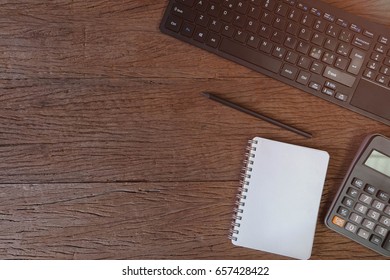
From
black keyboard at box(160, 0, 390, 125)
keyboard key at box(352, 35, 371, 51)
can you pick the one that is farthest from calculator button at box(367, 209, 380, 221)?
keyboard key at box(352, 35, 371, 51)

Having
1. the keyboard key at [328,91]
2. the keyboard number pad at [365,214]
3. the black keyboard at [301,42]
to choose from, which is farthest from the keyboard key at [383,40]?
the keyboard number pad at [365,214]

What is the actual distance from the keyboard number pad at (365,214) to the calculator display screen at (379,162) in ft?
0.09

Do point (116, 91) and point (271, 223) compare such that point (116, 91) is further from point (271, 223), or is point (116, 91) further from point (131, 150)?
point (271, 223)

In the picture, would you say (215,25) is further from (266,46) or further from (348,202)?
(348,202)

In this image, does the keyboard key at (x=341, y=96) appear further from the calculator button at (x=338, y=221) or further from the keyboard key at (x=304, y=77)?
the calculator button at (x=338, y=221)

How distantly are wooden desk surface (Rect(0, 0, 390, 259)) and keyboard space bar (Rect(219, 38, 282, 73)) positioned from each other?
0.02 meters

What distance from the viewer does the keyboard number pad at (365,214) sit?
2.53ft

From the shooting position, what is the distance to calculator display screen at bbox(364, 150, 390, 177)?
30.7 inches

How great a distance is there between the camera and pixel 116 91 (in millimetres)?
813

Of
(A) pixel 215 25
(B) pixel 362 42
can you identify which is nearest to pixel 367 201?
(B) pixel 362 42

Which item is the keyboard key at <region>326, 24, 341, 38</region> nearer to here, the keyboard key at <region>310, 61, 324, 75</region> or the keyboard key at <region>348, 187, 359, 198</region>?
the keyboard key at <region>310, 61, 324, 75</region>

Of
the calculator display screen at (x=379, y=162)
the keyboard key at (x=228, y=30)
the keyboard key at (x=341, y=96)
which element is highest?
the keyboard key at (x=228, y=30)
